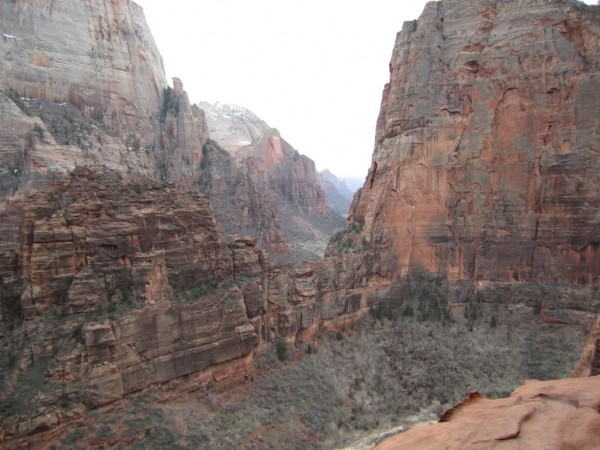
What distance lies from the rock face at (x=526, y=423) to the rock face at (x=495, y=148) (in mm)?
32145

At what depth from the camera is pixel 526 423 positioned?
22.5ft

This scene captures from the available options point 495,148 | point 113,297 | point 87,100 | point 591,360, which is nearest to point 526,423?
point 591,360

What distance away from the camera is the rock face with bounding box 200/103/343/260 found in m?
74.9

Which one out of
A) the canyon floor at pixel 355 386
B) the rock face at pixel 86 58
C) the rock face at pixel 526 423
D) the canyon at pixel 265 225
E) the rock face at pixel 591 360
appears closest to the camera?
the rock face at pixel 526 423

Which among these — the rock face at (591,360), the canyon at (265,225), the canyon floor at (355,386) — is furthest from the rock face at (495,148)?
the rock face at (591,360)

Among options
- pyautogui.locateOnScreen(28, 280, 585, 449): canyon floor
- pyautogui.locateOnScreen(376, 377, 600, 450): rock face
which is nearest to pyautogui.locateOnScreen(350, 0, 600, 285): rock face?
pyautogui.locateOnScreen(28, 280, 585, 449): canyon floor

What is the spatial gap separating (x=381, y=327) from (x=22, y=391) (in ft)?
79.8

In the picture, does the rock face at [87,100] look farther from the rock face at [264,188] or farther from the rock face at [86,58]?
the rock face at [264,188]

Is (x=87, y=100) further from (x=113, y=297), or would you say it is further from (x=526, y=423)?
(x=526, y=423)

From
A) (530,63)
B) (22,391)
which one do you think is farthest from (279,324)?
(530,63)

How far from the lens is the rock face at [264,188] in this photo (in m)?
74.9

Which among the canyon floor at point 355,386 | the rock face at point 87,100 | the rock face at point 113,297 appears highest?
the rock face at point 87,100

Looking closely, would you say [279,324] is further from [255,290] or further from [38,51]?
[38,51]

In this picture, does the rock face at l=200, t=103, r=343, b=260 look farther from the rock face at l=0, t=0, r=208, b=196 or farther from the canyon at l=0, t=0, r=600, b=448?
the rock face at l=0, t=0, r=208, b=196
